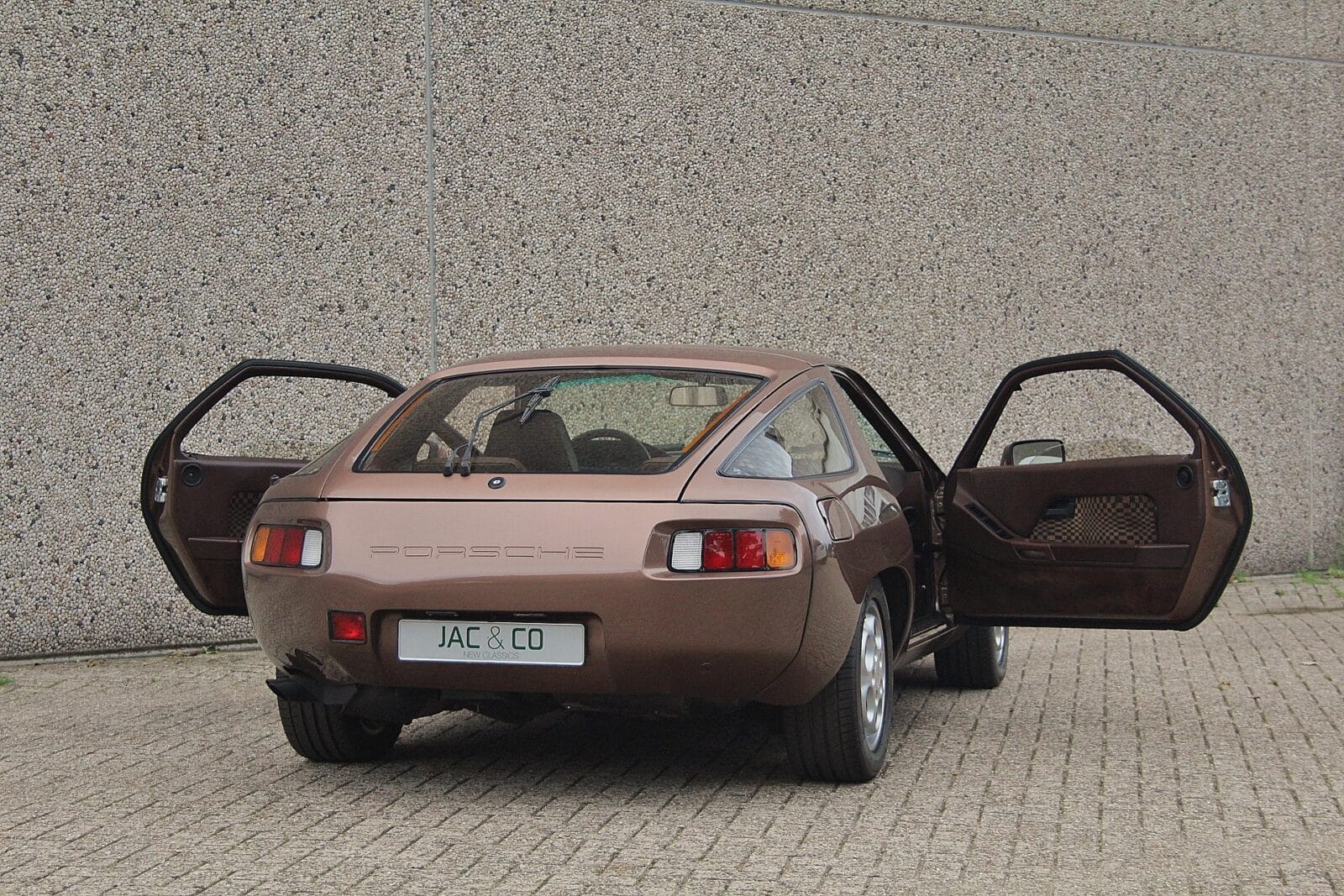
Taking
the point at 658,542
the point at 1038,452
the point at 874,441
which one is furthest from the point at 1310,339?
the point at 658,542

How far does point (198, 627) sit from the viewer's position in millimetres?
8539

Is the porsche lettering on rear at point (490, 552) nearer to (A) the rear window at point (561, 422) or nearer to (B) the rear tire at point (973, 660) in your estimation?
(A) the rear window at point (561, 422)

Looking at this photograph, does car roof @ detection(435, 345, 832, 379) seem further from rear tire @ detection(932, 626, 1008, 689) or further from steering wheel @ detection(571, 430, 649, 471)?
rear tire @ detection(932, 626, 1008, 689)

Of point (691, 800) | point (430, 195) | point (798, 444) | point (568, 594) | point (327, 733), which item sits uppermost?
point (430, 195)

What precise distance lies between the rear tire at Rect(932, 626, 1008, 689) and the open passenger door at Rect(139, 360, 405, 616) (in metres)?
2.90

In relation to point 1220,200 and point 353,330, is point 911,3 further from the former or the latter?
point 353,330

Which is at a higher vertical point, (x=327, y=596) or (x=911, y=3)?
(x=911, y=3)

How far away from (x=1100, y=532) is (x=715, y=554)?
1838 millimetres

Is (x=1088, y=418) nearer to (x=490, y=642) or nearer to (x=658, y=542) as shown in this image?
(x=658, y=542)

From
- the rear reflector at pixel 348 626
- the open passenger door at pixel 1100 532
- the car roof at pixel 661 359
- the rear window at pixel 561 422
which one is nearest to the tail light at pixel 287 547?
the rear reflector at pixel 348 626

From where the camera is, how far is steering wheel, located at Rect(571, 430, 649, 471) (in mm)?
4922

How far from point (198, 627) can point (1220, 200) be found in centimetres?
726

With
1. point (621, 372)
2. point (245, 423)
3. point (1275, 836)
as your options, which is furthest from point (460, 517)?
point (245, 423)

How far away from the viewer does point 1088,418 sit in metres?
10.8
